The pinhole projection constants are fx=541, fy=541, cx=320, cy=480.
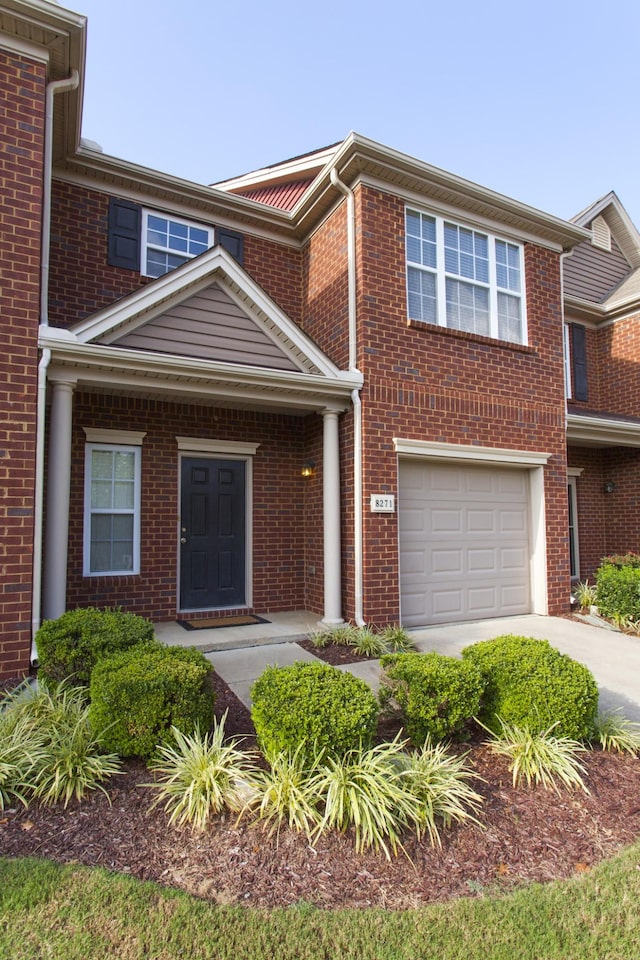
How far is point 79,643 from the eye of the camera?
437 centimetres

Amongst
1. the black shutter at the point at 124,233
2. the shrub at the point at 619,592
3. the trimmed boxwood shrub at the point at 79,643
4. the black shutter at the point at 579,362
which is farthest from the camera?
the black shutter at the point at 579,362

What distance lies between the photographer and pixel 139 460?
7148 mm

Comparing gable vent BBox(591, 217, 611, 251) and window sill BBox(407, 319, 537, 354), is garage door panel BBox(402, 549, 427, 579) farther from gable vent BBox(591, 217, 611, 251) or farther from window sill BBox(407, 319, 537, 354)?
gable vent BBox(591, 217, 611, 251)

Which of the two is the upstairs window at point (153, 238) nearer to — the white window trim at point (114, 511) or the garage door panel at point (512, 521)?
the white window trim at point (114, 511)

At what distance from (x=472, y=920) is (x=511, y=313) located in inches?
315

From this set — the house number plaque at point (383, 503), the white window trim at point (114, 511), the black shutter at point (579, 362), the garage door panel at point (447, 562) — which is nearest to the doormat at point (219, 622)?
the white window trim at point (114, 511)

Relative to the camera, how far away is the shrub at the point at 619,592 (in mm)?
7805

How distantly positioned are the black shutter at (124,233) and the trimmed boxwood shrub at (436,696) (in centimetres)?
648

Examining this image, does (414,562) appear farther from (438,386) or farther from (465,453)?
(438,386)

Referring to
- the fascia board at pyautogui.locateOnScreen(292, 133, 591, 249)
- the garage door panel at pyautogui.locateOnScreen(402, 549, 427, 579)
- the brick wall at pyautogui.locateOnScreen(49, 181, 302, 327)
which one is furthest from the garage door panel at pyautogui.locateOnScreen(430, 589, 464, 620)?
the brick wall at pyautogui.locateOnScreen(49, 181, 302, 327)

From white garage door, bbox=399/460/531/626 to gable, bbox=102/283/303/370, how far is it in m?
2.37

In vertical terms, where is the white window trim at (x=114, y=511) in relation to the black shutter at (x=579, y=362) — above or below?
below

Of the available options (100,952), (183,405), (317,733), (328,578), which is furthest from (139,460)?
(100,952)

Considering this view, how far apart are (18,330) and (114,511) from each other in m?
2.50
